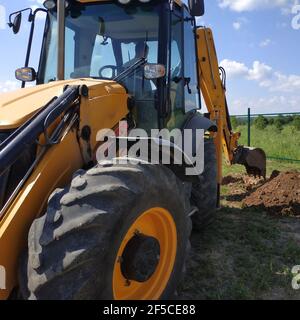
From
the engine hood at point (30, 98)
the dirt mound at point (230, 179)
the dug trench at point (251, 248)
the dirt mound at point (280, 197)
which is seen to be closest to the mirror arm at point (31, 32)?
the engine hood at point (30, 98)

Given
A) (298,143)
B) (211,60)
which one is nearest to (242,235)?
(211,60)

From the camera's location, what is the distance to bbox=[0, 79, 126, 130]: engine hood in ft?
9.50

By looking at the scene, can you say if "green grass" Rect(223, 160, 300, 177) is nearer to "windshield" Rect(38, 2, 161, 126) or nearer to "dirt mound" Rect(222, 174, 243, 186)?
"dirt mound" Rect(222, 174, 243, 186)

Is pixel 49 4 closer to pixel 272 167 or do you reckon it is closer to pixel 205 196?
pixel 205 196

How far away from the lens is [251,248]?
16.0 ft

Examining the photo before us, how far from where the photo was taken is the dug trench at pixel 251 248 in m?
3.90

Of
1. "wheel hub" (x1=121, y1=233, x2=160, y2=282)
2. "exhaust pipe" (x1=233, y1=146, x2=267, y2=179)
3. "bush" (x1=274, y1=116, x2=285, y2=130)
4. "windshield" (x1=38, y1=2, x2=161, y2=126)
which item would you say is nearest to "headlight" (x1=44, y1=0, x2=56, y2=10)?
"windshield" (x1=38, y1=2, x2=161, y2=126)

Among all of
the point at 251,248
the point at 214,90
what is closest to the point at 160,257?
the point at 251,248

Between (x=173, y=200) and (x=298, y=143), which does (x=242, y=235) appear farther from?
(x=298, y=143)

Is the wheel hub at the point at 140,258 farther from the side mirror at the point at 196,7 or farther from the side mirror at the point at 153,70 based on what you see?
the side mirror at the point at 196,7

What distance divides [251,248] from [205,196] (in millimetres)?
806

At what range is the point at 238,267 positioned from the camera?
4.39 m

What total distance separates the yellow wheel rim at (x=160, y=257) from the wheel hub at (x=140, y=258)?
0.06 m
